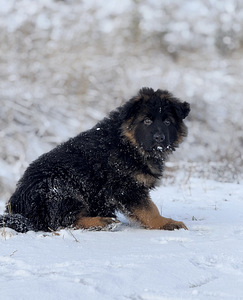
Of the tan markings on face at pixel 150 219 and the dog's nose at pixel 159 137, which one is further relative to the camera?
the dog's nose at pixel 159 137

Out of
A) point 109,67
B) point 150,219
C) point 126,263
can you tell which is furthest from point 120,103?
point 126,263

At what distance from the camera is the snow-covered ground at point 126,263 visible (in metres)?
2.51

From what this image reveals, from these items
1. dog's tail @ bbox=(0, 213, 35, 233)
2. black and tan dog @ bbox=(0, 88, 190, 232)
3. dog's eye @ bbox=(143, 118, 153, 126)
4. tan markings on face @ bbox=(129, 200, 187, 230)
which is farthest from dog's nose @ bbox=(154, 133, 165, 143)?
dog's tail @ bbox=(0, 213, 35, 233)

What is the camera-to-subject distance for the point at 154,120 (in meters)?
5.16

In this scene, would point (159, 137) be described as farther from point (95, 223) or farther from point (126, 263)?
point (126, 263)

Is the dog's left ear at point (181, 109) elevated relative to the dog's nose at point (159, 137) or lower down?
elevated

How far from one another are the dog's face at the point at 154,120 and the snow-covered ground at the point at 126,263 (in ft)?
3.28

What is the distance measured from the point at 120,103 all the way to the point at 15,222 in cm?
1188

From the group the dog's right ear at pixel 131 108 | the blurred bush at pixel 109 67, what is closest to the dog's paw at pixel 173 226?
the dog's right ear at pixel 131 108

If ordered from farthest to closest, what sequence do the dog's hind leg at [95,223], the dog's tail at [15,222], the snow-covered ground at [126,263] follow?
the dog's hind leg at [95,223] < the dog's tail at [15,222] < the snow-covered ground at [126,263]

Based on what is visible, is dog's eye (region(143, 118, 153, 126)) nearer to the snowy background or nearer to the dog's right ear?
the dog's right ear

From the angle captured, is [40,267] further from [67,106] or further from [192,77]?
[192,77]

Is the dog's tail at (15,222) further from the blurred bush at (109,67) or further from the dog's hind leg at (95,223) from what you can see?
the blurred bush at (109,67)

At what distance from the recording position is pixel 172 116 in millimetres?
5309
